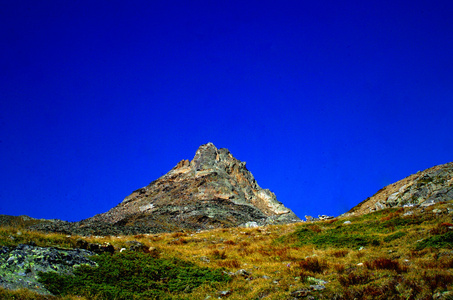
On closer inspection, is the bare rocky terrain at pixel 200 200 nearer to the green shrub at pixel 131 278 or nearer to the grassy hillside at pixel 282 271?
the grassy hillside at pixel 282 271

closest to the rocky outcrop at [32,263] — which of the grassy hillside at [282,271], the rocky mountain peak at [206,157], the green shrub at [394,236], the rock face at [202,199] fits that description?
the grassy hillside at [282,271]

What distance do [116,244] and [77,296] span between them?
6.97 meters

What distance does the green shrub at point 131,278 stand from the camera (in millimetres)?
8820

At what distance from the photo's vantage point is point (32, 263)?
30.9 feet

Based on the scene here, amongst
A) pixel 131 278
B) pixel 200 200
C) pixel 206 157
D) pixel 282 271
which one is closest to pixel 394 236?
pixel 282 271

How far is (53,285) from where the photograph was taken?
860cm

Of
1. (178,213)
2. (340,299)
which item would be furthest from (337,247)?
(178,213)

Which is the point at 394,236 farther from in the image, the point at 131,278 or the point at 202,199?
the point at 202,199

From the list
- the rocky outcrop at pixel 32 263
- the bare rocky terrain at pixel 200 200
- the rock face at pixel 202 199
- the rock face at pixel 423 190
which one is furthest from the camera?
the rock face at pixel 202 199

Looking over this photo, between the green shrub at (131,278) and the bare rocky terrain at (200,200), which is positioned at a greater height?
the bare rocky terrain at (200,200)

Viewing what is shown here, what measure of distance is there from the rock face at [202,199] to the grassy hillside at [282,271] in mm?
36544

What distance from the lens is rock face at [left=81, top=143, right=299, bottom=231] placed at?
192 ft

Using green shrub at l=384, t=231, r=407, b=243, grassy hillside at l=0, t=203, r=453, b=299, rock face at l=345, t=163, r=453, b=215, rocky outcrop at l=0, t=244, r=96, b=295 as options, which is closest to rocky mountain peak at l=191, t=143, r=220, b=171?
rock face at l=345, t=163, r=453, b=215

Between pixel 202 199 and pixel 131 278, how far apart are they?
2462 inches
